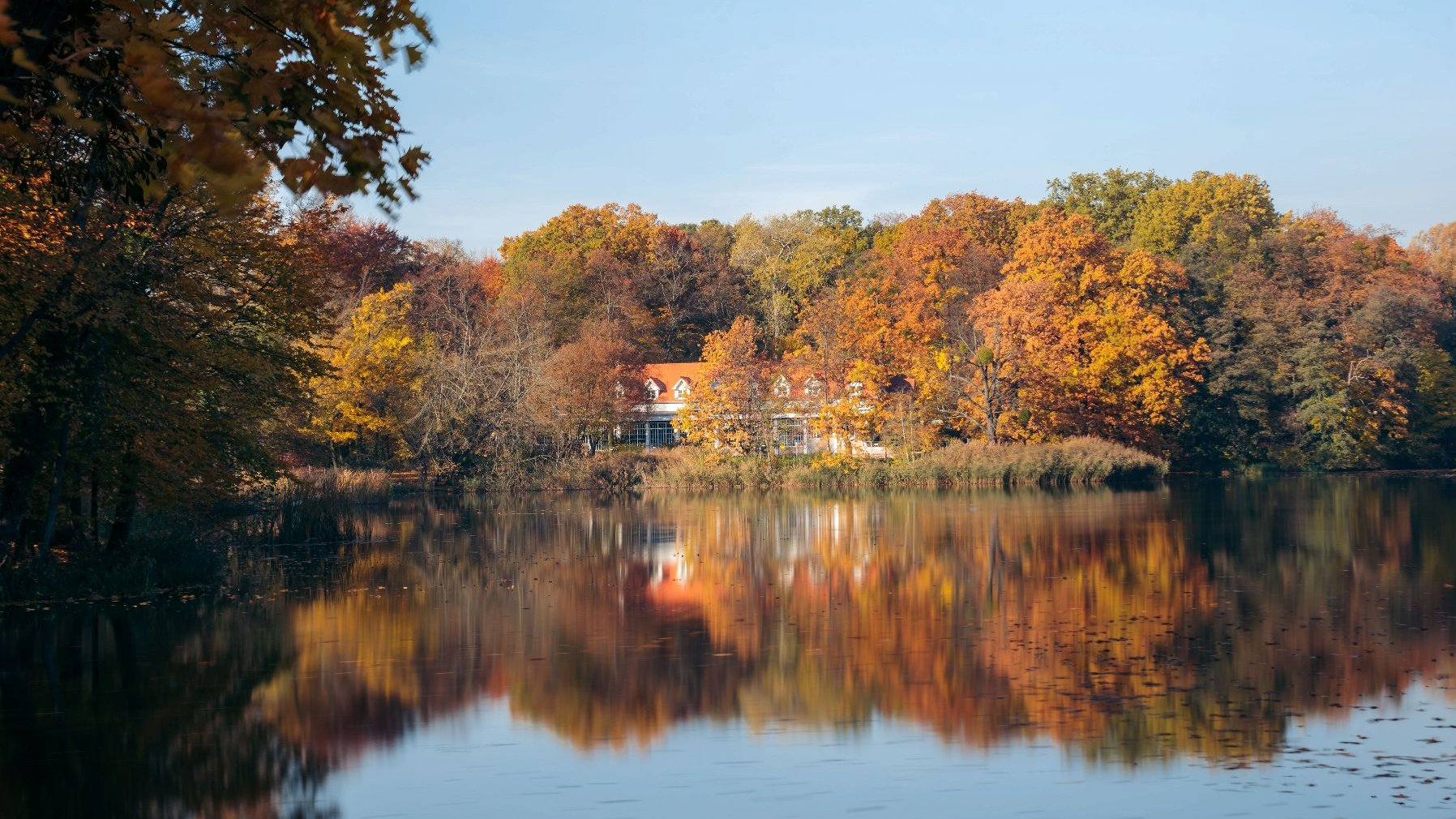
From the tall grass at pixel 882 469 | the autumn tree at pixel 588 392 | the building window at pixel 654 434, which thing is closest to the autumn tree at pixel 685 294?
the building window at pixel 654 434

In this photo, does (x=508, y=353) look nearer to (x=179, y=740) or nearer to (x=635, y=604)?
(x=635, y=604)

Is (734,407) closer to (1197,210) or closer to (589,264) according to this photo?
(589,264)

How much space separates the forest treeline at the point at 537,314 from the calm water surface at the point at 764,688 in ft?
12.0

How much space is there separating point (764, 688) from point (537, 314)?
50.1 m

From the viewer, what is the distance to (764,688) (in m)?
12.5

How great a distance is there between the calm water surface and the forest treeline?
3660 millimetres

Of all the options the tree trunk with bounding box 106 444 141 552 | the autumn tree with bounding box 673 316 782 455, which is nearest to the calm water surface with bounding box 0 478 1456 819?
the tree trunk with bounding box 106 444 141 552

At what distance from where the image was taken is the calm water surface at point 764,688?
9219 mm

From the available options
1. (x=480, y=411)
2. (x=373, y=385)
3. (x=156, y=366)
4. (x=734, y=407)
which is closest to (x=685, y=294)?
(x=734, y=407)

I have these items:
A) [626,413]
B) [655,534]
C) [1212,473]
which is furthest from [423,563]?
[1212,473]

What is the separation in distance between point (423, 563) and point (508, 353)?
91.7 ft

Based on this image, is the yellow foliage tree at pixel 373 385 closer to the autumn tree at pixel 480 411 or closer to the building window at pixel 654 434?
the autumn tree at pixel 480 411

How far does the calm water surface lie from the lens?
9219 mm

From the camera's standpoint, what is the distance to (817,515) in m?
34.9
